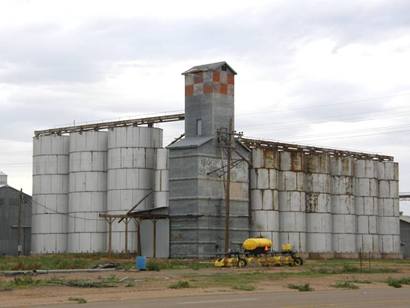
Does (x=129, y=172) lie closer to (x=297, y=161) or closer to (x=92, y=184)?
(x=92, y=184)

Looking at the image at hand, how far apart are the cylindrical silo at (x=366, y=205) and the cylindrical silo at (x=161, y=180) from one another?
22.9m

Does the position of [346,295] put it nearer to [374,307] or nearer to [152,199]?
[374,307]

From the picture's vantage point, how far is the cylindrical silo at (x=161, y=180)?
78.4m

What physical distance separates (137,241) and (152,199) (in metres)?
4.95

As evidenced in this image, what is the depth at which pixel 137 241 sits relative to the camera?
7719 cm

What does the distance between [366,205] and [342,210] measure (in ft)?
14.1

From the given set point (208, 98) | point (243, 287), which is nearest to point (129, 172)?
point (208, 98)

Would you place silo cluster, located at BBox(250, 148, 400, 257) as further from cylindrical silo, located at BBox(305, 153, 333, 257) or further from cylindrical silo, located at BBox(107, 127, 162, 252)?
cylindrical silo, located at BBox(107, 127, 162, 252)

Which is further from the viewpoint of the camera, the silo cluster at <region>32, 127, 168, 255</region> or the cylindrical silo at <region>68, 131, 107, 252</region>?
the cylindrical silo at <region>68, 131, 107, 252</region>

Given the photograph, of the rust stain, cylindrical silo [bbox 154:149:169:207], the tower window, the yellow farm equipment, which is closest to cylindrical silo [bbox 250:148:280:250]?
the rust stain

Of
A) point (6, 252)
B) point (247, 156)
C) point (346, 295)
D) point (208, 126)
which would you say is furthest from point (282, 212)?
point (346, 295)

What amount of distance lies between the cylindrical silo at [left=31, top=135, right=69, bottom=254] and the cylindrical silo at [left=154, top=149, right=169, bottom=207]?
11.4 meters

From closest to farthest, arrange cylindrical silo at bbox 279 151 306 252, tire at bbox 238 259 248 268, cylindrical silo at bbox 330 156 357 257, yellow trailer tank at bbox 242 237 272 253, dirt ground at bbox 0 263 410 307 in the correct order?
dirt ground at bbox 0 263 410 307
tire at bbox 238 259 248 268
yellow trailer tank at bbox 242 237 272 253
cylindrical silo at bbox 279 151 306 252
cylindrical silo at bbox 330 156 357 257

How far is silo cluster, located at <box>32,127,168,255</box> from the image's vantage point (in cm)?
8031
